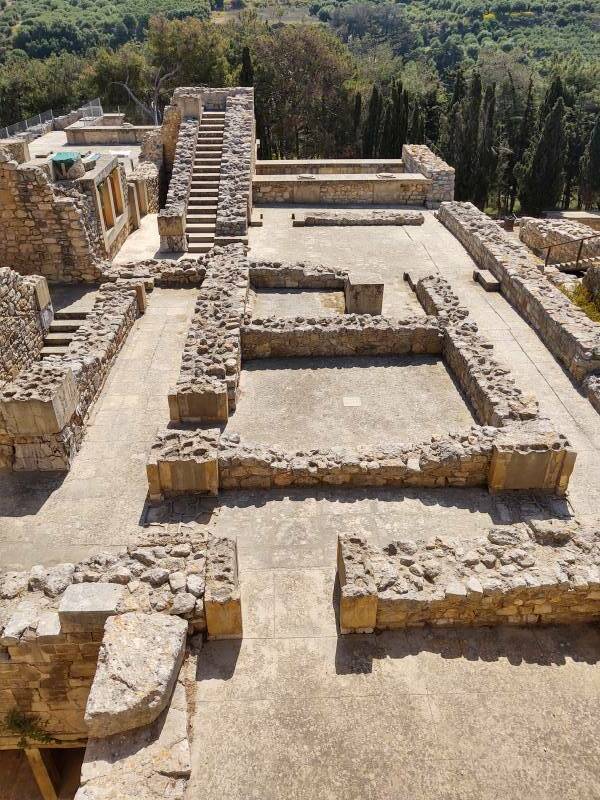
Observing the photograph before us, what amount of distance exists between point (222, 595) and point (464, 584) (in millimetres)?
2412

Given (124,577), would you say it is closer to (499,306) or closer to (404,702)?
(404,702)

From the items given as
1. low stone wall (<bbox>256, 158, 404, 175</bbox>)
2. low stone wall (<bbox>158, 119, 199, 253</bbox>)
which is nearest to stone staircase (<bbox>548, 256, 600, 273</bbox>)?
low stone wall (<bbox>256, 158, 404, 175</bbox>)

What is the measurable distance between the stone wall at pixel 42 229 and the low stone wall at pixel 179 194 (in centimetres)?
219

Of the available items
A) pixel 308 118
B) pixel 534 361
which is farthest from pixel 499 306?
pixel 308 118

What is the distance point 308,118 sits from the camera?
35969 mm

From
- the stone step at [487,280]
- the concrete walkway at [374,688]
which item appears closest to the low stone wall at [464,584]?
the concrete walkway at [374,688]

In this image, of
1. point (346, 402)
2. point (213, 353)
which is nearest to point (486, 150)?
point (346, 402)

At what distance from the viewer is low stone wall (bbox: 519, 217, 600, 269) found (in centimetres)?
1872

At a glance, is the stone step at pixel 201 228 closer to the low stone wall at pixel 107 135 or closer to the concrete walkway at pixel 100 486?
the concrete walkway at pixel 100 486

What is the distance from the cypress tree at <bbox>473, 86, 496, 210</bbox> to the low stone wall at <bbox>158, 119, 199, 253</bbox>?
16395 mm

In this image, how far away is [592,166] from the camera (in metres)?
32.8

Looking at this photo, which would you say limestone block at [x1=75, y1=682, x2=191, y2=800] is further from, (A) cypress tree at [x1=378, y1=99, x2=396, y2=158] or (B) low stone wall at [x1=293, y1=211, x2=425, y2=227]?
(A) cypress tree at [x1=378, y1=99, x2=396, y2=158]

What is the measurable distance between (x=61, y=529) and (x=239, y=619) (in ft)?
9.87

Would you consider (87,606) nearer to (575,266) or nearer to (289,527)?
(289,527)
